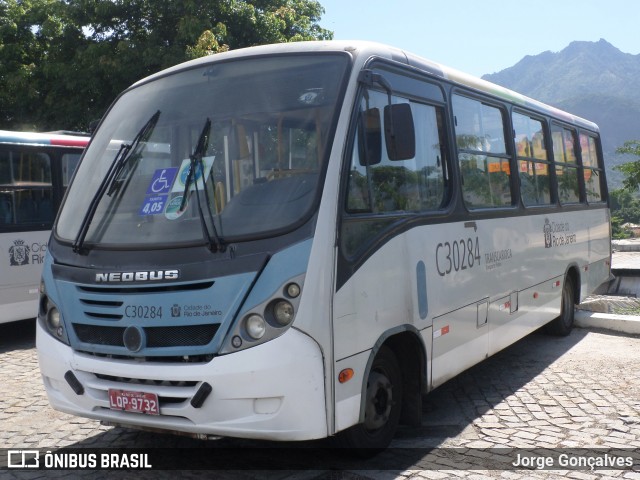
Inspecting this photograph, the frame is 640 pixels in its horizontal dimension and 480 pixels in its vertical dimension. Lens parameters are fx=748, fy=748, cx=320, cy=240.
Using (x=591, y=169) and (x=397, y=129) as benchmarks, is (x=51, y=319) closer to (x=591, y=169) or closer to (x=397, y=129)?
(x=397, y=129)

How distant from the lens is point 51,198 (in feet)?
33.8

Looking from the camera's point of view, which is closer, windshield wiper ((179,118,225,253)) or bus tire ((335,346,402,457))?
windshield wiper ((179,118,225,253))

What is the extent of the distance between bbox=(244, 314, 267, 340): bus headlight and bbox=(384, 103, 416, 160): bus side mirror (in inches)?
59.0

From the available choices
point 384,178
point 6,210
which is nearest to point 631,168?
point 6,210

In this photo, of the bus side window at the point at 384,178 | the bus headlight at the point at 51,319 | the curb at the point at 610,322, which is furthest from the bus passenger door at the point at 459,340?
the curb at the point at 610,322

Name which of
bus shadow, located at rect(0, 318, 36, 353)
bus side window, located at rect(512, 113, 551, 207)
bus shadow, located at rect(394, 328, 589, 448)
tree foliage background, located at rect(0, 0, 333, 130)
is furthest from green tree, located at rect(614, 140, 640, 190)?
bus shadow, located at rect(0, 318, 36, 353)

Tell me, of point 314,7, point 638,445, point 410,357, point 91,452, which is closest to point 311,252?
point 410,357

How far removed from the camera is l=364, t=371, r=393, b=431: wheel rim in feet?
16.2

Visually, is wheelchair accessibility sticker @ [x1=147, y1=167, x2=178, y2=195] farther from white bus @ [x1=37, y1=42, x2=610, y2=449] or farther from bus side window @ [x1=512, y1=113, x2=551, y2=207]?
bus side window @ [x1=512, y1=113, x2=551, y2=207]

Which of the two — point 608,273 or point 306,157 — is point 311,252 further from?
point 608,273

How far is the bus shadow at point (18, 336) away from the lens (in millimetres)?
9689

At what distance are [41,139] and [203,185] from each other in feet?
21.1

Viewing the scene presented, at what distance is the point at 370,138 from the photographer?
16.3 ft

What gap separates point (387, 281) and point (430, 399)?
7.18 ft
